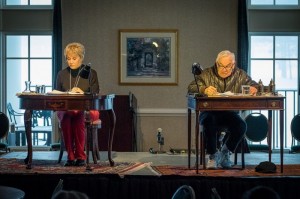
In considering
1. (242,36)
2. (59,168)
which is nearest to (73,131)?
(59,168)

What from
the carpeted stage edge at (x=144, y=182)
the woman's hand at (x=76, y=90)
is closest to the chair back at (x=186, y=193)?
the carpeted stage edge at (x=144, y=182)

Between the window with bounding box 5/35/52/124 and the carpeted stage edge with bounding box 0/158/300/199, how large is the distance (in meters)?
3.44

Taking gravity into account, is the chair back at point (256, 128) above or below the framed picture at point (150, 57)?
below

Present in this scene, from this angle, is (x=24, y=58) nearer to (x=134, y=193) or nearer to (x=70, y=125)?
(x=70, y=125)

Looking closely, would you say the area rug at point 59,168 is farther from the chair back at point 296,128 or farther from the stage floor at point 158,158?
the chair back at point 296,128

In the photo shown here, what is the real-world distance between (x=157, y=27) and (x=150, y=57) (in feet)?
1.46

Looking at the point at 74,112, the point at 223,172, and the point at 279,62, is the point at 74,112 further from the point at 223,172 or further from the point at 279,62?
the point at 279,62

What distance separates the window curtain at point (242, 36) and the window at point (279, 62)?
11.7 inches

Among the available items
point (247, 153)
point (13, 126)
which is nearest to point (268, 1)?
point (247, 153)

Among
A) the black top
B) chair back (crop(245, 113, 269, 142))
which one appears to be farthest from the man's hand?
chair back (crop(245, 113, 269, 142))

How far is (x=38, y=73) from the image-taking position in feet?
27.1

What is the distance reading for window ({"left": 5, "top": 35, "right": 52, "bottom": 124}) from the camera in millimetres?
8250

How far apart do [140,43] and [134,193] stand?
362cm

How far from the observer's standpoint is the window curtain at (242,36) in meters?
7.88
